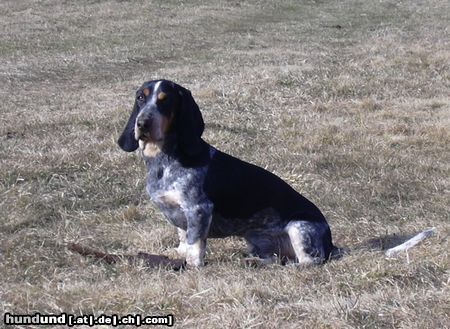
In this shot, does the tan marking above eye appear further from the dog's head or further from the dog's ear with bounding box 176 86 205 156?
the dog's ear with bounding box 176 86 205 156

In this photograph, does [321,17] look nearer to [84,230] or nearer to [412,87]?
[412,87]

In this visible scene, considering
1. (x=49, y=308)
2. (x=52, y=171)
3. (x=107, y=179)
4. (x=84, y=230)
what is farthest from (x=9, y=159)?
(x=49, y=308)

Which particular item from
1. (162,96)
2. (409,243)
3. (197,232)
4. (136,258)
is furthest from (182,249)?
(409,243)

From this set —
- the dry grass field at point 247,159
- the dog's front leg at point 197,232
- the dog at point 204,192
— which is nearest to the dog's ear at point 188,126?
the dog at point 204,192

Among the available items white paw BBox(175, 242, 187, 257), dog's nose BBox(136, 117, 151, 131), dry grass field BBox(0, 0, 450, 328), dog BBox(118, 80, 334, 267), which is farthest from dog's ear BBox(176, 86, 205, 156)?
dry grass field BBox(0, 0, 450, 328)

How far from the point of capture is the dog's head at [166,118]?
5496mm

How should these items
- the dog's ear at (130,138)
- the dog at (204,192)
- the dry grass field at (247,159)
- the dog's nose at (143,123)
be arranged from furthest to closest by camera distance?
the dog's ear at (130,138) < the dog at (204,192) < the dog's nose at (143,123) < the dry grass field at (247,159)

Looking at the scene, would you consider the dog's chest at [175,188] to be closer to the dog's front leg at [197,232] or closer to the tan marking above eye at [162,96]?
the dog's front leg at [197,232]

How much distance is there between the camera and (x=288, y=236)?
5918 millimetres

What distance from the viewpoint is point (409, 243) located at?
5.75 meters

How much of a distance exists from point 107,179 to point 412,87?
22.1 ft

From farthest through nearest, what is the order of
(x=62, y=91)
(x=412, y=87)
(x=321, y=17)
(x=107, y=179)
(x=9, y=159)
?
(x=321, y=17) → (x=62, y=91) → (x=412, y=87) → (x=9, y=159) → (x=107, y=179)

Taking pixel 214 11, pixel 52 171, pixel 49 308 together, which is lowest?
pixel 214 11

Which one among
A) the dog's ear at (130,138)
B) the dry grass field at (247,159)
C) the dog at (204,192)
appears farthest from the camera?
the dog's ear at (130,138)
